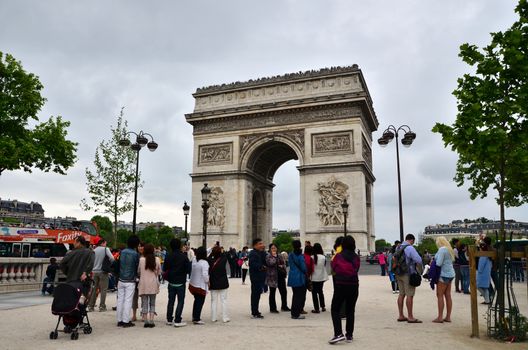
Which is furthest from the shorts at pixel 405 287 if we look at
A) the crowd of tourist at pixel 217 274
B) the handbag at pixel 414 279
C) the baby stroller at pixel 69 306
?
the baby stroller at pixel 69 306

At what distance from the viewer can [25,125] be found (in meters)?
23.1

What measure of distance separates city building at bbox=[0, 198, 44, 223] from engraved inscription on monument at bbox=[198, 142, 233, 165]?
270 feet

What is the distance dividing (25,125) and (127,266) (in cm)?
1838

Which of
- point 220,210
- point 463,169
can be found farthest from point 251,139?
point 463,169

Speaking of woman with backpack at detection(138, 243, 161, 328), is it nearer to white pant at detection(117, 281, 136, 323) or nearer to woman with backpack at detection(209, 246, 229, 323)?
white pant at detection(117, 281, 136, 323)

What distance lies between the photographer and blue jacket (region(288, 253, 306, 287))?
931 centimetres

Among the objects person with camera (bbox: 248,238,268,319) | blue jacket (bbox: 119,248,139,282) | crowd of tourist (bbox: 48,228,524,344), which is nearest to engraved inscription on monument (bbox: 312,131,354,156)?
crowd of tourist (bbox: 48,228,524,344)

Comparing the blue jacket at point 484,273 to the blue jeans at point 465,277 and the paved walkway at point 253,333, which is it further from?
the blue jeans at point 465,277

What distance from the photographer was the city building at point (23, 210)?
333 ft

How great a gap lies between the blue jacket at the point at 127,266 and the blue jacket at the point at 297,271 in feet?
10.9

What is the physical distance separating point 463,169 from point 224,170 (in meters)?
17.8

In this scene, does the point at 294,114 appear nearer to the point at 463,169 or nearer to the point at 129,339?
the point at 463,169

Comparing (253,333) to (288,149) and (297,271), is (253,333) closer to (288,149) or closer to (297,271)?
(297,271)

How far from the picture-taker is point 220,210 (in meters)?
34.3
